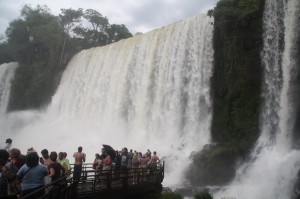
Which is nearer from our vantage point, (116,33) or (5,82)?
(5,82)

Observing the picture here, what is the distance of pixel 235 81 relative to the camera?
2086 cm

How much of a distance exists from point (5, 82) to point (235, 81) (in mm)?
30635

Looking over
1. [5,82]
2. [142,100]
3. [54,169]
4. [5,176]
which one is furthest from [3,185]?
[5,82]

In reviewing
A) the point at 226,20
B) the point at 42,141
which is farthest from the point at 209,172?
the point at 42,141

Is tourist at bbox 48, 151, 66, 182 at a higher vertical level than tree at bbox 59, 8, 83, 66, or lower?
lower

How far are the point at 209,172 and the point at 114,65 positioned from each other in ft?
51.4

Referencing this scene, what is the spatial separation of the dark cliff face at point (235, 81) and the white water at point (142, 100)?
70cm

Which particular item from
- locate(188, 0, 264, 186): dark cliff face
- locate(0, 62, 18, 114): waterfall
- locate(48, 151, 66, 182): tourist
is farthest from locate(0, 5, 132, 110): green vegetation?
locate(48, 151, 66, 182): tourist

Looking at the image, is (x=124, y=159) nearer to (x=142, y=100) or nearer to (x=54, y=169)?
(x=54, y=169)

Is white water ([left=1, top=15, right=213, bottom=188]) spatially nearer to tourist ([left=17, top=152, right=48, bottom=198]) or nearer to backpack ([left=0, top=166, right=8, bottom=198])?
tourist ([left=17, top=152, right=48, bottom=198])

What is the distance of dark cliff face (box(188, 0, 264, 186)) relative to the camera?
1852cm

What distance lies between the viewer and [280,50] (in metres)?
18.6

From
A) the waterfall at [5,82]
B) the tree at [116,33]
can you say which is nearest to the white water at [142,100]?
the waterfall at [5,82]

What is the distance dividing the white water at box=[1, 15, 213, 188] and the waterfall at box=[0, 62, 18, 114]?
688cm
